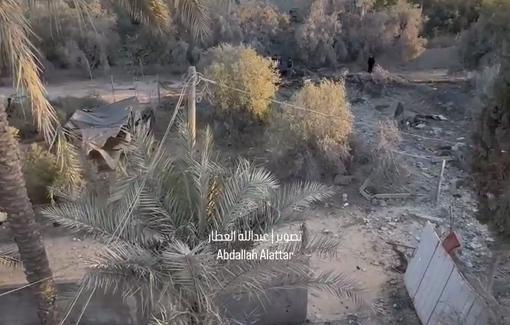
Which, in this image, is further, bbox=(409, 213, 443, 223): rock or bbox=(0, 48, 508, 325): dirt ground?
bbox=(409, 213, 443, 223): rock

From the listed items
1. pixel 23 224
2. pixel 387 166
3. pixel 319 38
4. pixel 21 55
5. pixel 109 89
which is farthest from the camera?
pixel 319 38

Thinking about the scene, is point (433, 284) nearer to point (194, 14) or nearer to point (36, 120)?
point (194, 14)

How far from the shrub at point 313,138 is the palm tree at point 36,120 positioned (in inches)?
200

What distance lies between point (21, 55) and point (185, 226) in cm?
227

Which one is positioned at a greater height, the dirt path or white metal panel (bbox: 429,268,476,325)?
white metal panel (bbox: 429,268,476,325)

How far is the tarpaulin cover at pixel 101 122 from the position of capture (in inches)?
480

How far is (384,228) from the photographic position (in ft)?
31.7

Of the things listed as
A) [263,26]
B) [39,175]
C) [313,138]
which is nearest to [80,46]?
[263,26]

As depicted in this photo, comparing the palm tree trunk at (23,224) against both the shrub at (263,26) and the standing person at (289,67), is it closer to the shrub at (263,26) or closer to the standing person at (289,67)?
the standing person at (289,67)

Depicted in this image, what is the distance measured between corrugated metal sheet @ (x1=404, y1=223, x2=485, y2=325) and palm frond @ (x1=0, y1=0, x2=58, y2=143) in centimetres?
538

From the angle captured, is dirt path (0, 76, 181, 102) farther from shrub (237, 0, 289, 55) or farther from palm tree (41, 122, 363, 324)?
palm tree (41, 122, 363, 324)

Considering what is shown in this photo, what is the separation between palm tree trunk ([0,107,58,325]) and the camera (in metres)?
5.43

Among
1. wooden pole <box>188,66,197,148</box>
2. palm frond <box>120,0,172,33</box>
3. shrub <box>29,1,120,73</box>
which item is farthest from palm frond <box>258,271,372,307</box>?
shrub <box>29,1,120,73</box>

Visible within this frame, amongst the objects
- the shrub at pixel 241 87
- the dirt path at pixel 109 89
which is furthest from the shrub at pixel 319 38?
the shrub at pixel 241 87
